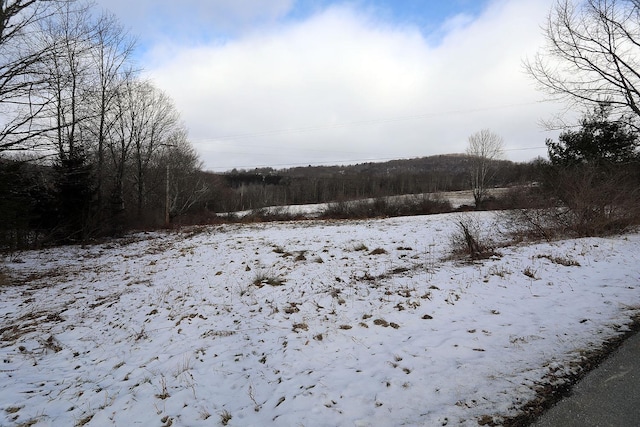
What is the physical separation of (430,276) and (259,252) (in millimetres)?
6870

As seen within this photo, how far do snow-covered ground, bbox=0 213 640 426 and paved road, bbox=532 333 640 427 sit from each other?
29cm

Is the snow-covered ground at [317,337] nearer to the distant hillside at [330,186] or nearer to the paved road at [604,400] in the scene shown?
the paved road at [604,400]

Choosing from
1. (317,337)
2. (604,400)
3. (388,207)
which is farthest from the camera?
(388,207)

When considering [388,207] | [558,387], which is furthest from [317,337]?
[388,207]

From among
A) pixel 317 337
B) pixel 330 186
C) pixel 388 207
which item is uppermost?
pixel 330 186

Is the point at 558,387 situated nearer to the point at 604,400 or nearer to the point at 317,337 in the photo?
the point at 604,400

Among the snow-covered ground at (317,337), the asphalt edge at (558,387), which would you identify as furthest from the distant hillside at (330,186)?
the asphalt edge at (558,387)

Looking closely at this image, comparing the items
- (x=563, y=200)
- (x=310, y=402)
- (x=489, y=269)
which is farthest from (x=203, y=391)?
(x=563, y=200)

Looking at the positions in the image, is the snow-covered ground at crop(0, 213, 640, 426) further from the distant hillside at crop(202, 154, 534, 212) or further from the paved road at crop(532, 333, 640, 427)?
the distant hillside at crop(202, 154, 534, 212)

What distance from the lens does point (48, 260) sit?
13.7 m

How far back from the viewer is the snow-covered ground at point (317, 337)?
365 centimetres

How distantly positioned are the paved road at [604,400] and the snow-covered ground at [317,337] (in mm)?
292

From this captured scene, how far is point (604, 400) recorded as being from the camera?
3.03 meters

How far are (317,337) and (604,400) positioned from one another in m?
3.55
